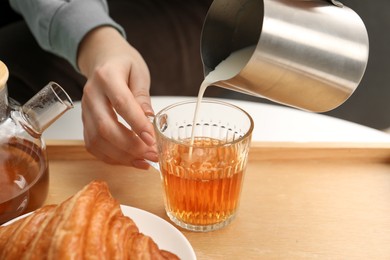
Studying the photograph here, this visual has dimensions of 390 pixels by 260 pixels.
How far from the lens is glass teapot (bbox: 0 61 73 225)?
0.78 meters

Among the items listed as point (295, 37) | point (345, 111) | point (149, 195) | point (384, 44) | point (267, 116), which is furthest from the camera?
point (345, 111)

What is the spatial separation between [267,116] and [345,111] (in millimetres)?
978

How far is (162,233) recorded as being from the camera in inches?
30.0

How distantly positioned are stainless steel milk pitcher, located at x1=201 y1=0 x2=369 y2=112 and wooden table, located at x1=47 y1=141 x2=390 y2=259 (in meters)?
0.17

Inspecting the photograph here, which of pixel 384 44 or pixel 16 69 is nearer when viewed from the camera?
pixel 16 69

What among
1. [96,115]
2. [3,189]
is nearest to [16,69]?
[96,115]

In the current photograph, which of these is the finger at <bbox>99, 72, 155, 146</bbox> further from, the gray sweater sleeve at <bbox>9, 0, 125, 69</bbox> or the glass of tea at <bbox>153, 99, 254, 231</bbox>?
the gray sweater sleeve at <bbox>9, 0, 125, 69</bbox>

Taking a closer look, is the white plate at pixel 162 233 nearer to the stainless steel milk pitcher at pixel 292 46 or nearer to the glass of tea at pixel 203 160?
the glass of tea at pixel 203 160

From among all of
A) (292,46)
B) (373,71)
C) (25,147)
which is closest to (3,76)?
(25,147)

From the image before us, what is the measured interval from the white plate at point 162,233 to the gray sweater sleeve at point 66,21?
0.44 metres

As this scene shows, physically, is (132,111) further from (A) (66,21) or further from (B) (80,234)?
(A) (66,21)

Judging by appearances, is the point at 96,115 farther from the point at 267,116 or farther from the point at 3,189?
the point at 267,116

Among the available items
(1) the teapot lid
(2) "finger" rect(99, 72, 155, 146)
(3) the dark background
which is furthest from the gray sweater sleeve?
(3) the dark background

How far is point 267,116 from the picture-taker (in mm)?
1101
